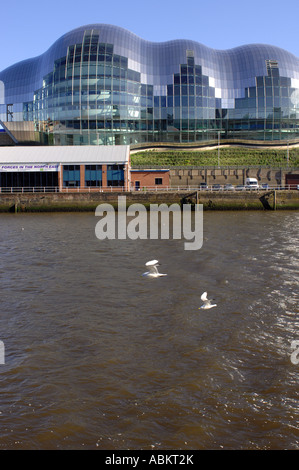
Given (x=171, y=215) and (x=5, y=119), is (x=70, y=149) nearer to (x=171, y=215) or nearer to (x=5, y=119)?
(x=171, y=215)

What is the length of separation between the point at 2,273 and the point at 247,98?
74725mm

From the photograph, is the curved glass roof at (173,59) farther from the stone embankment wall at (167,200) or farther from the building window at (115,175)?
the stone embankment wall at (167,200)

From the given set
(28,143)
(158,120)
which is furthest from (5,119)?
(158,120)

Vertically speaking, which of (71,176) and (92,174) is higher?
(92,174)

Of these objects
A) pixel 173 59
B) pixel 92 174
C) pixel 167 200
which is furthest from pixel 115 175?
pixel 173 59

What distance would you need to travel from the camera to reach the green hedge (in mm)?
70688

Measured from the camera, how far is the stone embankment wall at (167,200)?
1893 inches

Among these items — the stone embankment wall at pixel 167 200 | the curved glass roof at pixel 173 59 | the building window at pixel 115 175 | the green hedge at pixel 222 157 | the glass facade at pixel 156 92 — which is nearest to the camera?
the stone embankment wall at pixel 167 200

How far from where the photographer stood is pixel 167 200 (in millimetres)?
48375

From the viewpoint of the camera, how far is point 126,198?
158 feet

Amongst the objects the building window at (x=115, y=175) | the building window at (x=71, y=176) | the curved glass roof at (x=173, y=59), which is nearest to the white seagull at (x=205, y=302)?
the building window at (x=115, y=175)

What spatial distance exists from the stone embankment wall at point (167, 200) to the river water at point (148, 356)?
27154 mm

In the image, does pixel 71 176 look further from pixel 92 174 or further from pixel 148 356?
pixel 148 356

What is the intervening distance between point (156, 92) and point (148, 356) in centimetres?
7638
